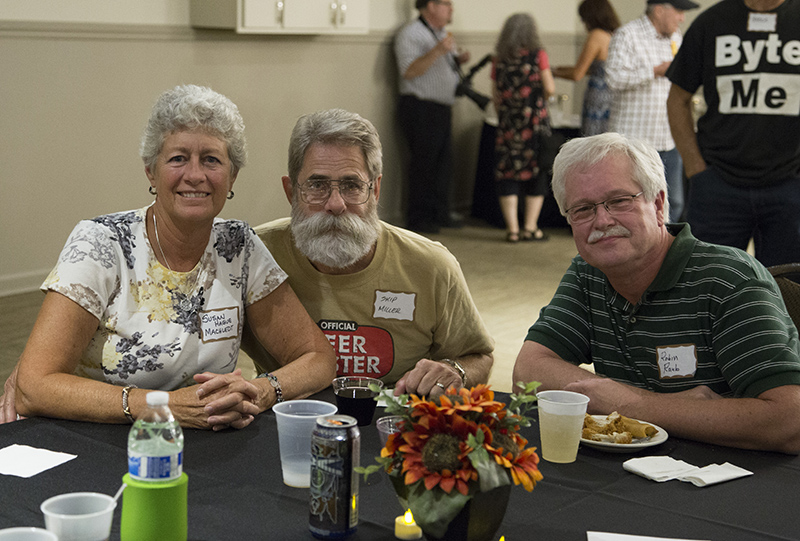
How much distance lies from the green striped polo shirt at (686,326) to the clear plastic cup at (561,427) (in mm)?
437

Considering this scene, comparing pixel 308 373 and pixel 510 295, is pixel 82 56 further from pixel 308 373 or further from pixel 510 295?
pixel 308 373

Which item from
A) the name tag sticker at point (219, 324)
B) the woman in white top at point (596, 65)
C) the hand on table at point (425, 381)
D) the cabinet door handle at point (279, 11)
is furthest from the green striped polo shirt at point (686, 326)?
the woman in white top at point (596, 65)

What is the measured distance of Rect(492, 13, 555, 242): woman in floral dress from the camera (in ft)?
23.9

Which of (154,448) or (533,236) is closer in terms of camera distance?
(154,448)

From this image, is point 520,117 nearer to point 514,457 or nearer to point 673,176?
point 673,176

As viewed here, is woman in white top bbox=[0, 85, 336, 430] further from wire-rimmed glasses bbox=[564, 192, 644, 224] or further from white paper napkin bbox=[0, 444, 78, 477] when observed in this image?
wire-rimmed glasses bbox=[564, 192, 644, 224]

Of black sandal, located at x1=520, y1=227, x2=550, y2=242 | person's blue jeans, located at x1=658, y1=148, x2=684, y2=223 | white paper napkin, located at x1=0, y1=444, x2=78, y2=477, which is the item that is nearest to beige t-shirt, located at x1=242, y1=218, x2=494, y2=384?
white paper napkin, located at x1=0, y1=444, x2=78, y2=477

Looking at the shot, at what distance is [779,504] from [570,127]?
679cm

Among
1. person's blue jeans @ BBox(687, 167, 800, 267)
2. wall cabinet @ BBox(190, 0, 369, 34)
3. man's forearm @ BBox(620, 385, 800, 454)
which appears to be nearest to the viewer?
man's forearm @ BBox(620, 385, 800, 454)

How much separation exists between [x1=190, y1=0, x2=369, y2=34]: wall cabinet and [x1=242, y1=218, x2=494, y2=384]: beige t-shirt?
4.10m

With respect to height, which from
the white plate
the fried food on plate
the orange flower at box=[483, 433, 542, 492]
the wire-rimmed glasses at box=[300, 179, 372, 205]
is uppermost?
the wire-rimmed glasses at box=[300, 179, 372, 205]

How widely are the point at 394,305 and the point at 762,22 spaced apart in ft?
6.31

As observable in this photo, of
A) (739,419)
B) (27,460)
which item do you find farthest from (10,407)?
(739,419)

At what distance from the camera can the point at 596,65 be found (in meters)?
7.43
